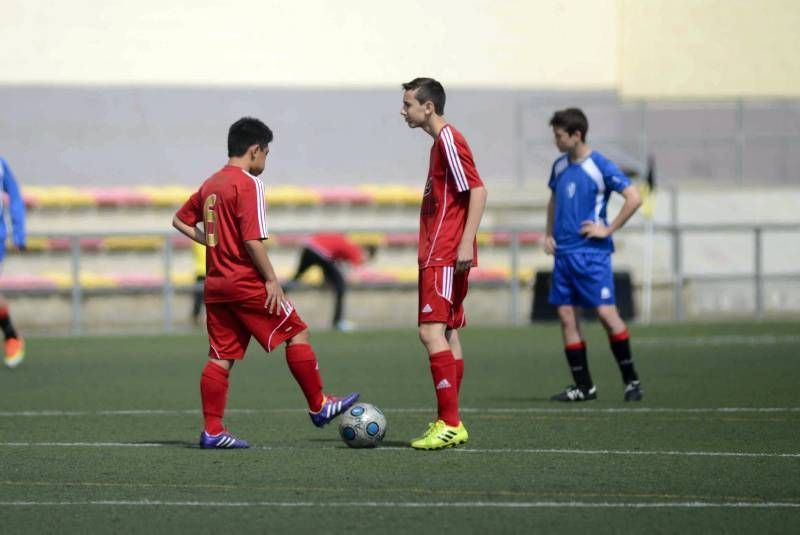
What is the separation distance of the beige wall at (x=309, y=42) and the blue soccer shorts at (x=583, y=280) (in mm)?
14365

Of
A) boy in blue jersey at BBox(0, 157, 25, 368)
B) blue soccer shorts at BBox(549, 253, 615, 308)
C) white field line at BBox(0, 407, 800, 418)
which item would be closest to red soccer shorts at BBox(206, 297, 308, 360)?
white field line at BBox(0, 407, 800, 418)

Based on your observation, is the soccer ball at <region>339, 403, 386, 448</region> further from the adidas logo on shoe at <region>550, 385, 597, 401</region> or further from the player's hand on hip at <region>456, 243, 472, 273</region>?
the adidas logo on shoe at <region>550, 385, 597, 401</region>

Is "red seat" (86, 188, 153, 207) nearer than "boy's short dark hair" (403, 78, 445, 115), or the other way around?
"boy's short dark hair" (403, 78, 445, 115)

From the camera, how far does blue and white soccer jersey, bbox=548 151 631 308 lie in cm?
1098

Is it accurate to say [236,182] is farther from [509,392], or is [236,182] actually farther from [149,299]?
[149,299]

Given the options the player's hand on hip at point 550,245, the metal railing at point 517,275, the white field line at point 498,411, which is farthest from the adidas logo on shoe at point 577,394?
the metal railing at point 517,275

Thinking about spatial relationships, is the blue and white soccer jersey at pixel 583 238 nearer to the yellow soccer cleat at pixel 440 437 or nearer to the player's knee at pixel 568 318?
the player's knee at pixel 568 318

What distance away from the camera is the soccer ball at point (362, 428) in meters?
8.43

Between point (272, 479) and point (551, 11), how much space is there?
19773mm

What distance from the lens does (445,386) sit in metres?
8.41

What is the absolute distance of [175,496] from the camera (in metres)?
6.99

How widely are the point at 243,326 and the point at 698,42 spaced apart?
1913 centimetres

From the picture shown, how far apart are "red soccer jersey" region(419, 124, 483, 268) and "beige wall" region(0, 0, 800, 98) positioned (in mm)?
16505

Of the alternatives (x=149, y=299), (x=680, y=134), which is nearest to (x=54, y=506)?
(x=149, y=299)
